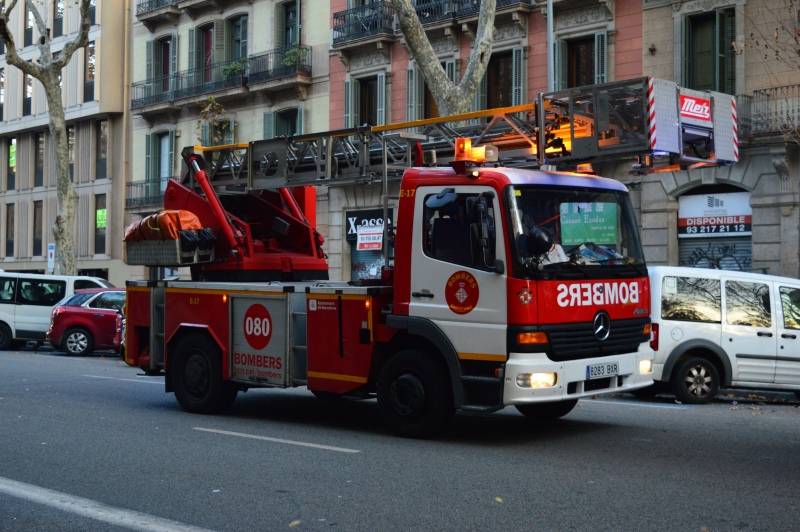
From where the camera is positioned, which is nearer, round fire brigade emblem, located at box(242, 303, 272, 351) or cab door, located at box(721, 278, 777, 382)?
round fire brigade emblem, located at box(242, 303, 272, 351)

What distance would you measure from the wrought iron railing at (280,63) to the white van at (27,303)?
1017 cm

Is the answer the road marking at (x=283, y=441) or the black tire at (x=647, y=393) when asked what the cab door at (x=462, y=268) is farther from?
the black tire at (x=647, y=393)

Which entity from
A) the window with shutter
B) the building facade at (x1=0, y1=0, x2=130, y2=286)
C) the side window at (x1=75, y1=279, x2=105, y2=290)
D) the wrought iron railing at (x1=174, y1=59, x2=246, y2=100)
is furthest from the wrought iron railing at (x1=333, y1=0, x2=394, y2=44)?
the building facade at (x1=0, y1=0, x2=130, y2=286)

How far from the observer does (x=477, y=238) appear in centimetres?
938

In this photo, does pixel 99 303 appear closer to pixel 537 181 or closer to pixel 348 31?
pixel 348 31

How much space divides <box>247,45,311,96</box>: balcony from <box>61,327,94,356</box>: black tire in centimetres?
1175

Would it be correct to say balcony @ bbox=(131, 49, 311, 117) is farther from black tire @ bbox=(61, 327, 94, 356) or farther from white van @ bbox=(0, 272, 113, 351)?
black tire @ bbox=(61, 327, 94, 356)

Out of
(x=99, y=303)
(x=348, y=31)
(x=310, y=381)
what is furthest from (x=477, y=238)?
(x=348, y=31)

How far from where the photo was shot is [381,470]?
27.5ft

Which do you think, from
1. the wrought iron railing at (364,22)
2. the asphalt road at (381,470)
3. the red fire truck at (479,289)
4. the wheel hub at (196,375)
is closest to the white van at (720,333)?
the asphalt road at (381,470)

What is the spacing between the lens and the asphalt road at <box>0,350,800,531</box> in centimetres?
676

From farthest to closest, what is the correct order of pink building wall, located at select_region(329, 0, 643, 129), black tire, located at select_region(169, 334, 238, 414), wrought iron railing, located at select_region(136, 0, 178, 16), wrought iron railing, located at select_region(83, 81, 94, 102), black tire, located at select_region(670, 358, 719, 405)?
1. wrought iron railing, located at select_region(83, 81, 94, 102)
2. wrought iron railing, located at select_region(136, 0, 178, 16)
3. pink building wall, located at select_region(329, 0, 643, 129)
4. black tire, located at select_region(670, 358, 719, 405)
5. black tire, located at select_region(169, 334, 238, 414)

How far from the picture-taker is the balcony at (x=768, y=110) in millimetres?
21734

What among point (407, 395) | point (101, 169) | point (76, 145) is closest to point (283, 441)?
point (407, 395)
